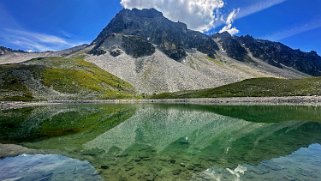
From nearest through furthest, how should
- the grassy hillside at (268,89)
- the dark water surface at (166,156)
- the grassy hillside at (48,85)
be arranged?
the dark water surface at (166,156)
the grassy hillside at (268,89)
the grassy hillside at (48,85)

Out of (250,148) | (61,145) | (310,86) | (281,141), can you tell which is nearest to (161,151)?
(250,148)

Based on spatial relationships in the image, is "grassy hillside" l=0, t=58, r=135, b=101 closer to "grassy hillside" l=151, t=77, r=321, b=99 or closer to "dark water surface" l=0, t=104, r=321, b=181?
"grassy hillside" l=151, t=77, r=321, b=99

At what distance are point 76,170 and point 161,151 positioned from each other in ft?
33.0

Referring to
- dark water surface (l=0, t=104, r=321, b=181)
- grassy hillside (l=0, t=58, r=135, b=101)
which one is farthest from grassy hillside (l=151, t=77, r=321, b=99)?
dark water surface (l=0, t=104, r=321, b=181)

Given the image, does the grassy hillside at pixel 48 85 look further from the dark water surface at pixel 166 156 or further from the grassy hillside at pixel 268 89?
the dark water surface at pixel 166 156

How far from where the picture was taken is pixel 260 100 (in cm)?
12781

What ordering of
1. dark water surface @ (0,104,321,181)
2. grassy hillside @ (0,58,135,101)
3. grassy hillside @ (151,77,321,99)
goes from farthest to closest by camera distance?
grassy hillside @ (0,58,135,101) → grassy hillside @ (151,77,321,99) → dark water surface @ (0,104,321,181)

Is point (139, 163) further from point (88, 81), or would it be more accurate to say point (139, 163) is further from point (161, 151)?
point (88, 81)

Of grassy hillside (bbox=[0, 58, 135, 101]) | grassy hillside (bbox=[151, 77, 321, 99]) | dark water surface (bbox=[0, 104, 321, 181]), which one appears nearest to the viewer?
dark water surface (bbox=[0, 104, 321, 181])

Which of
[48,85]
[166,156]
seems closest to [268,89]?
[48,85]

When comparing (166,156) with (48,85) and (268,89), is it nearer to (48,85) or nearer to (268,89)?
(268,89)

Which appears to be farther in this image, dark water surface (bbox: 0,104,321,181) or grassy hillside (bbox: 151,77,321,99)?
grassy hillside (bbox: 151,77,321,99)

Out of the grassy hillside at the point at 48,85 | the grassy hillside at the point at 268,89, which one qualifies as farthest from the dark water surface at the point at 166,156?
the grassy hillside at the point at 48,85

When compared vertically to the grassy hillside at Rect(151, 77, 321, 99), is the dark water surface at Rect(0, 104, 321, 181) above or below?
below
